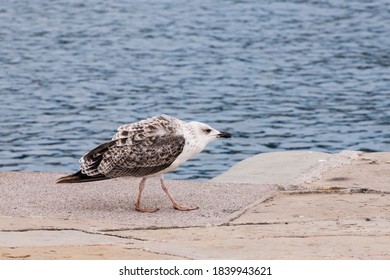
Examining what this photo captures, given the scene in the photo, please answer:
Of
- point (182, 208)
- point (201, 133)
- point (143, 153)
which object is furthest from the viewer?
point (201, 133)

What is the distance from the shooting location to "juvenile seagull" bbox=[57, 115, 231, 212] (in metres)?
12.9

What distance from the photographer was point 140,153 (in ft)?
42.2

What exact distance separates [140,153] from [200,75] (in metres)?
17.6

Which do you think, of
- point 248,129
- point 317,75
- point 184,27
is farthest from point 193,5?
point 248,129

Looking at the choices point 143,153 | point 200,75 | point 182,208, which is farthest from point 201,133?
point 200,75

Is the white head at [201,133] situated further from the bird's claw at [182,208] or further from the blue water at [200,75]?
the blue water at [200,75]

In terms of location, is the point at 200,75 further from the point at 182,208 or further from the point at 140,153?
the point at 182,208

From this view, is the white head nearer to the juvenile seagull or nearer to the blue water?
the juvenile seagull

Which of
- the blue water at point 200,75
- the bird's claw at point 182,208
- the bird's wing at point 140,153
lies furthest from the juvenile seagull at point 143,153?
the blue water at point 200,75

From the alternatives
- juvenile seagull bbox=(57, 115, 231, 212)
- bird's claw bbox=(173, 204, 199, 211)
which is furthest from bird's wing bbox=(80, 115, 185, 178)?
bird's claw bbox=(173, 204, 199, 211)

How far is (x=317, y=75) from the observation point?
30.1 meters

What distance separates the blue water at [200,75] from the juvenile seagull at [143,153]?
597 cm

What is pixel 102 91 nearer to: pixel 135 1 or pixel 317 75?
pixel 317 75

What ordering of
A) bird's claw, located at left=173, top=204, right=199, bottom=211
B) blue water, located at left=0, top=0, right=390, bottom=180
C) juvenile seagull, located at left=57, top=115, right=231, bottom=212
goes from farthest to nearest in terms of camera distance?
blue water, located at left=0, top=0, right=390, bottom=180, juvenile seagull, located at left=57, top=115, right=231, bottom=212, bird's claw, located at left=173, top=204, right=199, bottom=211
